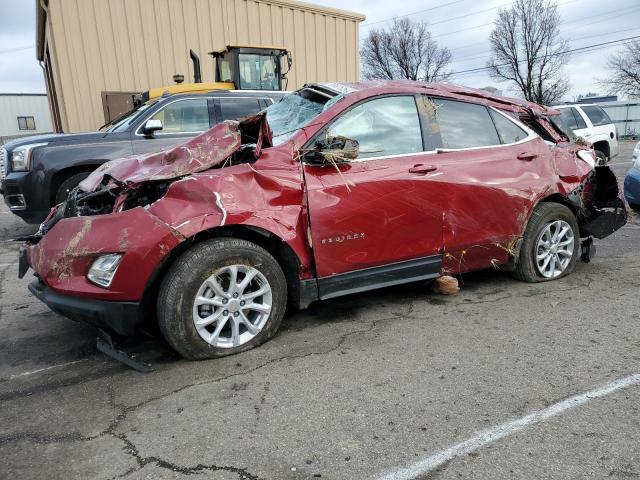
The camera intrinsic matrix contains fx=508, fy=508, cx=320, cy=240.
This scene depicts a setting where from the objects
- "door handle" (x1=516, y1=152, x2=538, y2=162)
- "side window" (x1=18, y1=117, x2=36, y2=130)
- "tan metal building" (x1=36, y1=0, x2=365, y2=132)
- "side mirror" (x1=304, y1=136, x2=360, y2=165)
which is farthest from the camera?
"side window" (x1=18, y1=117, x2=36, y2=130)

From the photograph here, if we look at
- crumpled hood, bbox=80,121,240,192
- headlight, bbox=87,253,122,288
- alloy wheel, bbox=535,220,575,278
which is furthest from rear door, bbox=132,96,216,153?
alloy wheel, bbox=535,220,575,278

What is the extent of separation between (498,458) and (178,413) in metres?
1.63

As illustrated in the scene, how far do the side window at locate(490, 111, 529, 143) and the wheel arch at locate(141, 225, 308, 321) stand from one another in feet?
7.41

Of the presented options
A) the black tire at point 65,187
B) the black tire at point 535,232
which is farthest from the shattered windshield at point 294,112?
the black tire at point 65,187

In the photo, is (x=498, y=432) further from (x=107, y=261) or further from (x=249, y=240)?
(x=107, y=261)

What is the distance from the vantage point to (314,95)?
14.1 feet

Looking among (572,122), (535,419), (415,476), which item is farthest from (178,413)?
(572,122)

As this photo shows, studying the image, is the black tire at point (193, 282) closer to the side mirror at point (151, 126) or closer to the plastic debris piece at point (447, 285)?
the plastic debris piece at point (447, 285)

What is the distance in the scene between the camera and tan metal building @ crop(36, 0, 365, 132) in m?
12.6

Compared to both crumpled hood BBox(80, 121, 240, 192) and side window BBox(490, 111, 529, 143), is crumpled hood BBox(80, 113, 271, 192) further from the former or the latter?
side window BBox(490, 111, 529, 143)

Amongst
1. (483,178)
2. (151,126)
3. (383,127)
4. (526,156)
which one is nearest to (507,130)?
(526,156)

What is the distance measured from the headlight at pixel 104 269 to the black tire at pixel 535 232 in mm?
3422

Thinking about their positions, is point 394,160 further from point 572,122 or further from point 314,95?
point 572,122

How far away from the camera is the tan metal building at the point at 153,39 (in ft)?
41.4
